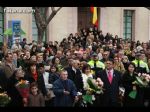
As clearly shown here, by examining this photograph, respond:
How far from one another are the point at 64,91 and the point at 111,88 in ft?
5.19

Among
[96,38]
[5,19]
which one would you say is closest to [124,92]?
[96,38]

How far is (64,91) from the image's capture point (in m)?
9.42

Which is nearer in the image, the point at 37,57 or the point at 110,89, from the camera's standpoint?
the point at 110,89

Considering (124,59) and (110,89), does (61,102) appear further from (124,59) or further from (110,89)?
A: (124,59)

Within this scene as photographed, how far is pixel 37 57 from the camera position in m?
11.6

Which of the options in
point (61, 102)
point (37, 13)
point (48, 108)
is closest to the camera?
point (48, 108)

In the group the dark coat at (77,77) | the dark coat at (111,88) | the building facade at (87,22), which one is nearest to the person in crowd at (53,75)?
the dark coat at (77,77)

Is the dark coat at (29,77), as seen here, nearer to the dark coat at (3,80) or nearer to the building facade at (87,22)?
the dark coat at (3,80)

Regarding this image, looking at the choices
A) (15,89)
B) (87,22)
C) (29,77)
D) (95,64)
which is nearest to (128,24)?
(87,22)

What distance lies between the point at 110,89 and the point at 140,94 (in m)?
0.92

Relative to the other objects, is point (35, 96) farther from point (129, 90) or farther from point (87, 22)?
point (87, 22)

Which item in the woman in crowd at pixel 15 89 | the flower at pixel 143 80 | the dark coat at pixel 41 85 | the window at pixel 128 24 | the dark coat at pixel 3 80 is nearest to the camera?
the woman in crowd at pixel 15 89

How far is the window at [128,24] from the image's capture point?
33.3 m

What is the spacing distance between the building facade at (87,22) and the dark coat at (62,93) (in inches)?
625
